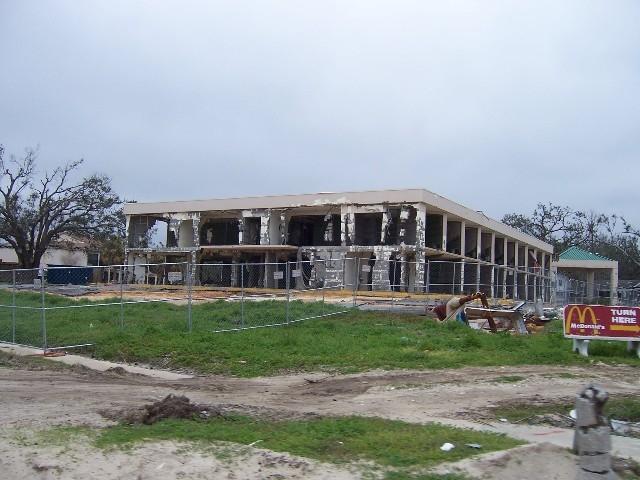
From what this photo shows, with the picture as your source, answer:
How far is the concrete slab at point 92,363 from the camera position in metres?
13.0

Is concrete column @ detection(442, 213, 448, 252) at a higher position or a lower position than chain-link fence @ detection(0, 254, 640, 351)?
higher

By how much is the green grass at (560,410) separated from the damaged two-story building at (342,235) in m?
25.5

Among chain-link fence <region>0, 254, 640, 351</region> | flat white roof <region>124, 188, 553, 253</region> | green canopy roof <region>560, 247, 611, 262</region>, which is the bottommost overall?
chain-link fence <region>0, 254, 640, 351</region>

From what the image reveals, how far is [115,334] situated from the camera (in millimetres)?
16688

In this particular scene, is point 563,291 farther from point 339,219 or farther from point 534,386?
point 534,386

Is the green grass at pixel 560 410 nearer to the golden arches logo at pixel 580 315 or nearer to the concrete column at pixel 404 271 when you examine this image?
the golden arches logo at pixel 580 315

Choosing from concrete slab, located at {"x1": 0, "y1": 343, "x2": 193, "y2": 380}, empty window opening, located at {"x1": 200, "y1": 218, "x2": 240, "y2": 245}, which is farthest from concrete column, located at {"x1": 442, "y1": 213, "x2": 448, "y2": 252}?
concrete slab, located at {"x1": 0, "y1": 343, "x2": 193, "y2": 380}

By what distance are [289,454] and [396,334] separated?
10.6 m

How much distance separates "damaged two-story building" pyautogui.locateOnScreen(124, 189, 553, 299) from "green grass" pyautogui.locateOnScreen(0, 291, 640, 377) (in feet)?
50.7

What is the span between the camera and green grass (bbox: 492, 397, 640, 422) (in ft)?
30.1

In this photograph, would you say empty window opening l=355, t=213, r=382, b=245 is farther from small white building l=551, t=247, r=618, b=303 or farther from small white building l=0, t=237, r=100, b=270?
small white building l=0, t=237, r=100, b=270

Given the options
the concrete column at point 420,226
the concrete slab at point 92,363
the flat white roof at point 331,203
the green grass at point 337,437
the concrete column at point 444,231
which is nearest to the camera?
the green grass at point 337,437

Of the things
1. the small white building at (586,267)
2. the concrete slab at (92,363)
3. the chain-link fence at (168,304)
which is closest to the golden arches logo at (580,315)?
the chain-link fence at (168,304)

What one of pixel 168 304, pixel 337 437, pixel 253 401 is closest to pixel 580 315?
pixel 253 401
